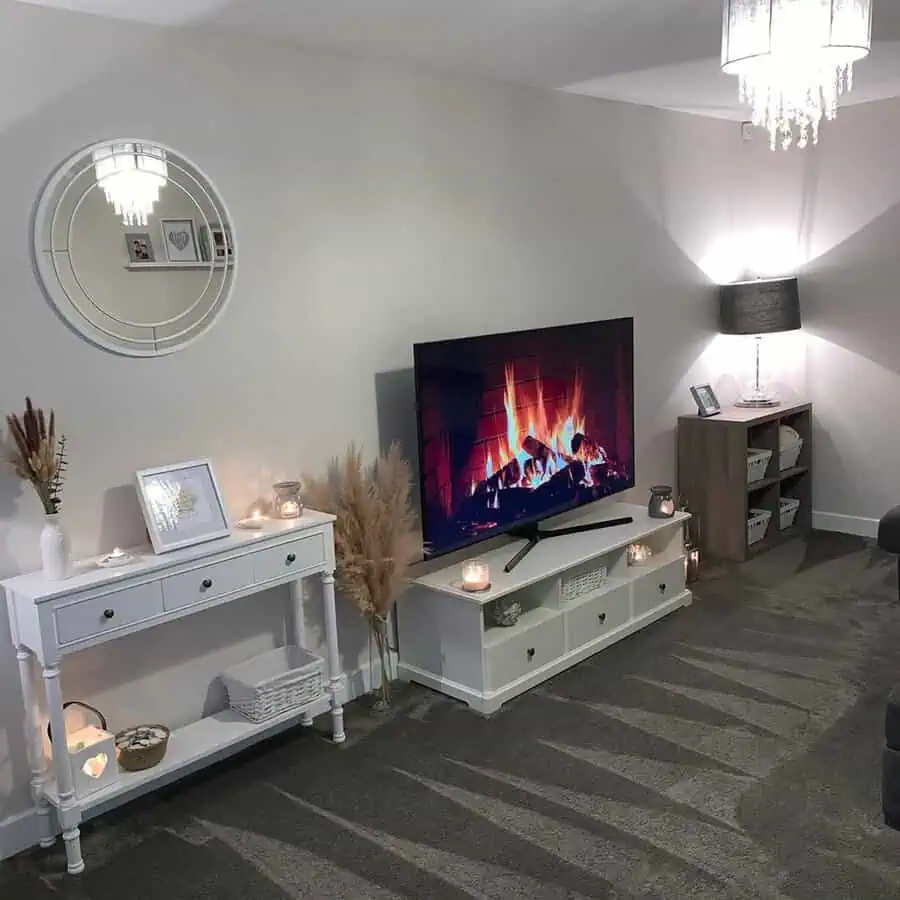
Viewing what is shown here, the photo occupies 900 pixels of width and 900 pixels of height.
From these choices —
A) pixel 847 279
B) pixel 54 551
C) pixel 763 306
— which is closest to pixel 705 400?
pixel 763 306

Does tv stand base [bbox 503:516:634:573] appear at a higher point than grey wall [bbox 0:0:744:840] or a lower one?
lower

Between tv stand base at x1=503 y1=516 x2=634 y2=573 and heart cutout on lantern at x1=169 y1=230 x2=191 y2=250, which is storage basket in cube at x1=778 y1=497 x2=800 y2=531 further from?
heart cutout on lantern at x1=169 y1=230 x2=191 y2=250

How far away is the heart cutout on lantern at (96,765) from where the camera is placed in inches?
103

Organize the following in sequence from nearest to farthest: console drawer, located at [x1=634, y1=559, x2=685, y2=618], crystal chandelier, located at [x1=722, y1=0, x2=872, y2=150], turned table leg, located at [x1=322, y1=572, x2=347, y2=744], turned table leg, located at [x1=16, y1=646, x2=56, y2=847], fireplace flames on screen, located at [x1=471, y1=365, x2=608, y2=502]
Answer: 1. crystal chandelier, located at [x1=722, y1=0, x2=872, y2=150]
2. turned table leg, located at [x1=16, y1=646, x2=56, y2=847]
3. turned table leg, located at [x1=322, y1=572, x2=347, y2=744]
4. fireplace flames on screen, located at [x1=471, y1=365, x2=608, y2=502]
5. console drawer, located at [x1=634, y1=559, x2=685, y2=618]

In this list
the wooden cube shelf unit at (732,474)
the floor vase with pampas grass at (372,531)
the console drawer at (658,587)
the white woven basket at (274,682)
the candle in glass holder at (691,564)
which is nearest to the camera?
the white woven basket at (274,682)

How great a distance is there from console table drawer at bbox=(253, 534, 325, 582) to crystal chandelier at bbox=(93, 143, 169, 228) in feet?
3.42

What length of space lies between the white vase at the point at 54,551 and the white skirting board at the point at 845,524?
4.20 m

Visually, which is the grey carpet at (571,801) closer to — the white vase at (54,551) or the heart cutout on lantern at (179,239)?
the white vase at (54,551)

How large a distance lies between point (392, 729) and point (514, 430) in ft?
3.96

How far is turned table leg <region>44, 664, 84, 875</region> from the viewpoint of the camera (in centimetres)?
247

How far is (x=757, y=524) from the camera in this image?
495 cm

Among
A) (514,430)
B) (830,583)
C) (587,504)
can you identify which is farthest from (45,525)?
(830,583)

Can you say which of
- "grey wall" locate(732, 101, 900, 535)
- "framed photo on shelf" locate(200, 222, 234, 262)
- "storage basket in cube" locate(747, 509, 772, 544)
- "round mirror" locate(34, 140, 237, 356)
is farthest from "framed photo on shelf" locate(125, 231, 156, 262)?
"grey wall" locate(732, 101, 900, 535)

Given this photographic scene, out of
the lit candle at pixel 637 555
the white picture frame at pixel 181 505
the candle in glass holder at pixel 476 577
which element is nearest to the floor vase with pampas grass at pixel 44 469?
→ the white picture frame at pixel 181 505
